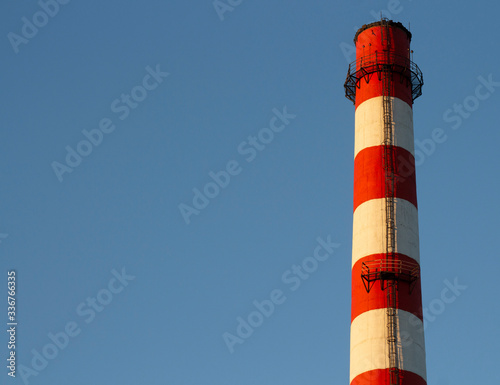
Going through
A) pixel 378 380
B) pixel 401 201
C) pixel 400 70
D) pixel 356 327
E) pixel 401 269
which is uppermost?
pixel 400 70

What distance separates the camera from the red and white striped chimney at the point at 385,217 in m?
43.0

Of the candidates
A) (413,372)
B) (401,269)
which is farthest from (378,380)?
(401,269)

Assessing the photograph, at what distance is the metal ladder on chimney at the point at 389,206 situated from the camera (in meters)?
42.7

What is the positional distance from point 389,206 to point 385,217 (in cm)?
69

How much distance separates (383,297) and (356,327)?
211 cm

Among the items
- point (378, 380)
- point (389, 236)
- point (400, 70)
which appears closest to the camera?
point (378, 380)

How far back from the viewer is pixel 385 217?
45906 mm

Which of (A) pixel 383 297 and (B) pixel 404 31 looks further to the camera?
(B) pixel 404 31

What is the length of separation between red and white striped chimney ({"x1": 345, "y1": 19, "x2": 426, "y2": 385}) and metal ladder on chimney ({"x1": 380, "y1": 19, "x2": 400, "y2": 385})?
0.16ft

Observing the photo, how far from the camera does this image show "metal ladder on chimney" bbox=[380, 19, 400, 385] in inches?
1679

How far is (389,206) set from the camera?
151ft

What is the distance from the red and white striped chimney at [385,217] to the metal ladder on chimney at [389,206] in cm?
5

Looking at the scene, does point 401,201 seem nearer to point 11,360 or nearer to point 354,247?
point 354,247

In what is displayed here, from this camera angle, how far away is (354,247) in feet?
153
